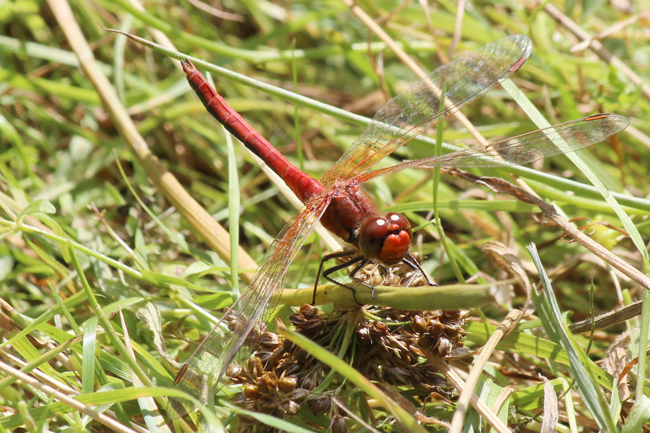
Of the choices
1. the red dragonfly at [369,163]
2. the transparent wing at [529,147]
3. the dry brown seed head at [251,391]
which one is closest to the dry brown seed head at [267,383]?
the dry brown seed head at [251,391]

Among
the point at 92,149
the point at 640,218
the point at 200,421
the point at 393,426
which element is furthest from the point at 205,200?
the point at 640,218

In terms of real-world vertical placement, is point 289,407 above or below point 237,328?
below

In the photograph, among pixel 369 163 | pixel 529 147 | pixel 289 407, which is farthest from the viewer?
pixel 369 163

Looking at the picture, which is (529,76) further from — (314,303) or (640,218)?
(314,303)

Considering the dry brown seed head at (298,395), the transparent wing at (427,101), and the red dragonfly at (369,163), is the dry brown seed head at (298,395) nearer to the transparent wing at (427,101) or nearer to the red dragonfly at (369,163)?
the red dragonfly at (369,163)

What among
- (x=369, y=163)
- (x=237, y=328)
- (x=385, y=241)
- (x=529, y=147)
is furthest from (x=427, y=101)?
(x=237, y=328)

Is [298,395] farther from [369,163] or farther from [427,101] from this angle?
[427,101]
